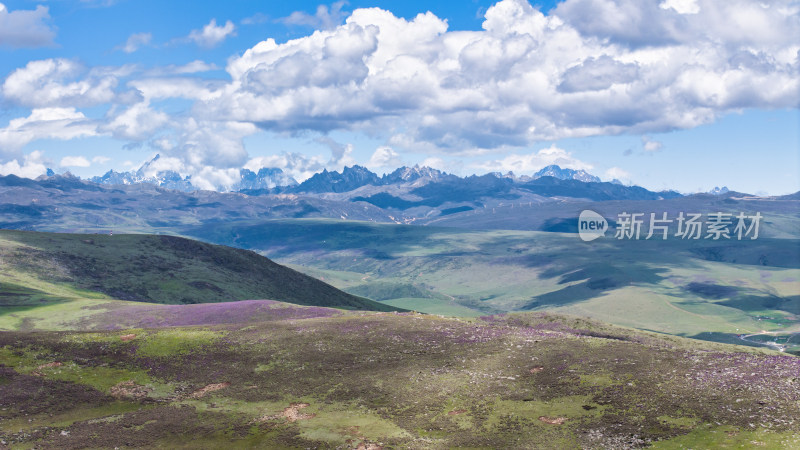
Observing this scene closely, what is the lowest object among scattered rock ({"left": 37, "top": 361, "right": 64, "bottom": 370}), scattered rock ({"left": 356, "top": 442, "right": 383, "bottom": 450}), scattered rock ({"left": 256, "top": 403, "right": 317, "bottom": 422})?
scattered rock ({"left": 256, "top": 403, "right": 317, "bottom": 422})

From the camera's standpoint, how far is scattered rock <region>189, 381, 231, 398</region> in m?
72.7

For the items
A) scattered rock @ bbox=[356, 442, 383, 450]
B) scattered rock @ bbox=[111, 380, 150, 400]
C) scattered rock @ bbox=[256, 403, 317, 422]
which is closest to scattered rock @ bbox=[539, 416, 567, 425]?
scattered rock @ bbox=[356, 442, 383, 450]

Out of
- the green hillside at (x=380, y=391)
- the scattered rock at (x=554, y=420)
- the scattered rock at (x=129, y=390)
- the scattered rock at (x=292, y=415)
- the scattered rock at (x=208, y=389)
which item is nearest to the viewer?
the green hillside at (x=380, y=391)

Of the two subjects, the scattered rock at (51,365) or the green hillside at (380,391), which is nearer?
the green hillside at (380,391)

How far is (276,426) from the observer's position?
64.0 metres

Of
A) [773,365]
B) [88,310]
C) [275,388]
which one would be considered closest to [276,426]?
[275,388]

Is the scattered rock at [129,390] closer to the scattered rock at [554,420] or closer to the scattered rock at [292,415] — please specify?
the scattered rock at [292,415]

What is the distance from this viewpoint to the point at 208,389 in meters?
74.3

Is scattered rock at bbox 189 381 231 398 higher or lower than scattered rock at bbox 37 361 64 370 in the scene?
lower

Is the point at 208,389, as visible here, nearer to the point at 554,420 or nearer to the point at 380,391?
the point at 380,391

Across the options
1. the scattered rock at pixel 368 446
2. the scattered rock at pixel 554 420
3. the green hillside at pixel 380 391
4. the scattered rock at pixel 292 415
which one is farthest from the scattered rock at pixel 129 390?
the scattered rock at pixel 554 420

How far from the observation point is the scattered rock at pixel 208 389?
72.7 m

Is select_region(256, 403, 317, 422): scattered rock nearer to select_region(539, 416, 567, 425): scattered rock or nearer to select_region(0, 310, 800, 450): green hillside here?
select_region(0, 310, 800, 450): green hillside

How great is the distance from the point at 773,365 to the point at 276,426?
180ft
